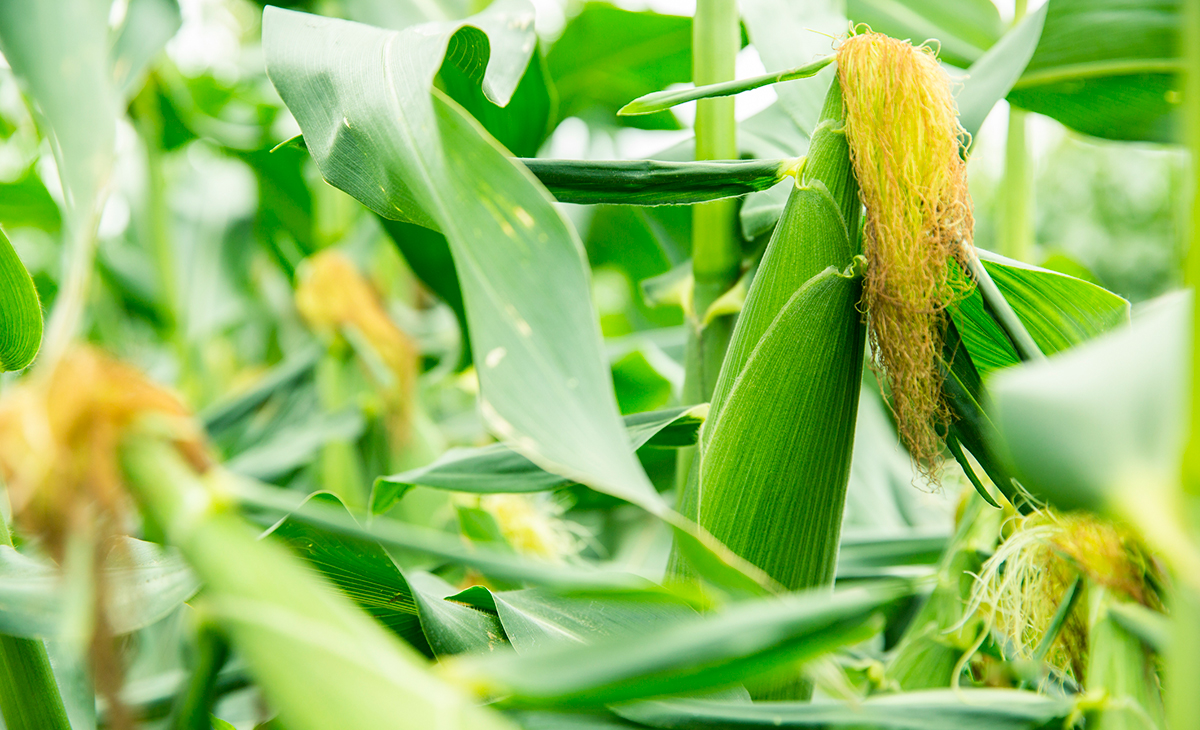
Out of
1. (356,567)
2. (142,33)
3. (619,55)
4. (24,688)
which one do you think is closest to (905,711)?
(356,567)

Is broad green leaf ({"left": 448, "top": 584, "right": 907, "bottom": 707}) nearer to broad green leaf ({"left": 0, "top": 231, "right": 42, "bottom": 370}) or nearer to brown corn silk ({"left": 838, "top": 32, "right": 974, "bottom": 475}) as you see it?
brown corn silk ({"left": 838, "top": 32, "right": 974, "bottom": 475})

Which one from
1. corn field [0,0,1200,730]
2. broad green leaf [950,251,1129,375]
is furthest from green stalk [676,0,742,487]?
broad green leaf [950,251,1129,375]

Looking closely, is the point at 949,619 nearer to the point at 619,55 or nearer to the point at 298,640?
the point at 298,640

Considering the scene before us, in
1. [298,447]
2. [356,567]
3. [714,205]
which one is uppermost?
[714,205]

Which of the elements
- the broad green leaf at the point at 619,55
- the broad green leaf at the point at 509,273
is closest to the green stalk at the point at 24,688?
the broad green leaf at the point at 509,273

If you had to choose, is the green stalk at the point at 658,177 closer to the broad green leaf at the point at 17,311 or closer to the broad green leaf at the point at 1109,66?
the broad green leaf at the point at 17,311
